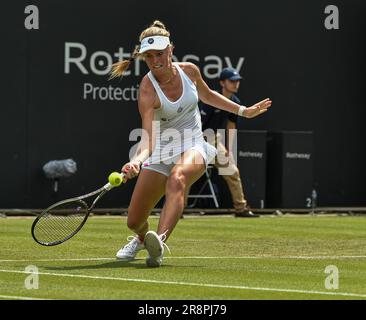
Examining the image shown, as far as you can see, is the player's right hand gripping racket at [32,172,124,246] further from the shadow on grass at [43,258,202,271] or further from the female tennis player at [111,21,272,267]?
the female tennis player at [111,21,272,267]

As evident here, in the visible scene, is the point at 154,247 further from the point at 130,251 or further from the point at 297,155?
the point at 297,155

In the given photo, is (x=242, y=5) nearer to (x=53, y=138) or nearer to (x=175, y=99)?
(x=53, y=138)

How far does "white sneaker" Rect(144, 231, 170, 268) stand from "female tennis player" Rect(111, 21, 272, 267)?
0.03m

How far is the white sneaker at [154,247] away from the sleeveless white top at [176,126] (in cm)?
85

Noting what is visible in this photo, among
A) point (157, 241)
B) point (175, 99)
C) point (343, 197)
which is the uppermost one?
point (175, 99)

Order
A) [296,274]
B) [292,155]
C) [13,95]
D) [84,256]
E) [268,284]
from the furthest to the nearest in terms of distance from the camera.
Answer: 1. [292,155]
2. [13,95]
3. [84,256]
4. [296,274]
5. [268,284]

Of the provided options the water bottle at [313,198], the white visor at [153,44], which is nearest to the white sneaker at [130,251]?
the white visor at [153,44]

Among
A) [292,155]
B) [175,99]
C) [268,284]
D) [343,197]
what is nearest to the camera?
[268,284]

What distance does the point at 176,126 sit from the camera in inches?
422

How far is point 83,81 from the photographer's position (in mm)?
19219

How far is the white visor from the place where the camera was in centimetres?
1043
